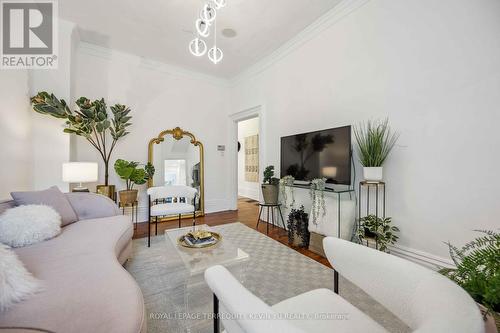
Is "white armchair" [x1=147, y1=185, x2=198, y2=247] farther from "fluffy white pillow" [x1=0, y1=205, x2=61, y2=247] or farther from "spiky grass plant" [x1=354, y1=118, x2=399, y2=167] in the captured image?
"spiky grass plant" [x1=354, y1=118, x2=399, y2=167]

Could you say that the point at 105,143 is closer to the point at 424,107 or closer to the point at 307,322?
the point at 307,322

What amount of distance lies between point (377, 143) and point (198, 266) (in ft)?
6.62

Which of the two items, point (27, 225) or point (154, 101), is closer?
point (27, 225)

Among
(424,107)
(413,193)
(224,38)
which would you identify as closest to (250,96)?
(224,38)

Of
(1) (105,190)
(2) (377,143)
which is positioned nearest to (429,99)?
(2) (377,143)

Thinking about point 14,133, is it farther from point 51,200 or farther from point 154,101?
point 154,101

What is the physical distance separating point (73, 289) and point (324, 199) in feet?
7.68

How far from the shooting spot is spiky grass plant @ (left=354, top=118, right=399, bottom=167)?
2.08 m

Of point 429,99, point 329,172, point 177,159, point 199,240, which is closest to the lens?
point 199,240

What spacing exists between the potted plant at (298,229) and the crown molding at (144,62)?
11.5 feet

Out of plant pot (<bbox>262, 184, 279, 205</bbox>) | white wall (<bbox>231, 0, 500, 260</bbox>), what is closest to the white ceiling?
white wall (<bbox>231, 0, 500, 260</bbox>)

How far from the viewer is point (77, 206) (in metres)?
2.22

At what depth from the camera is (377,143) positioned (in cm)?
207

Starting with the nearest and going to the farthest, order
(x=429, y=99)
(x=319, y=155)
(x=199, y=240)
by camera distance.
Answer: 1. (x=199, y=240)
2. (x=429, y=99)
3. (x=319, y=155)
